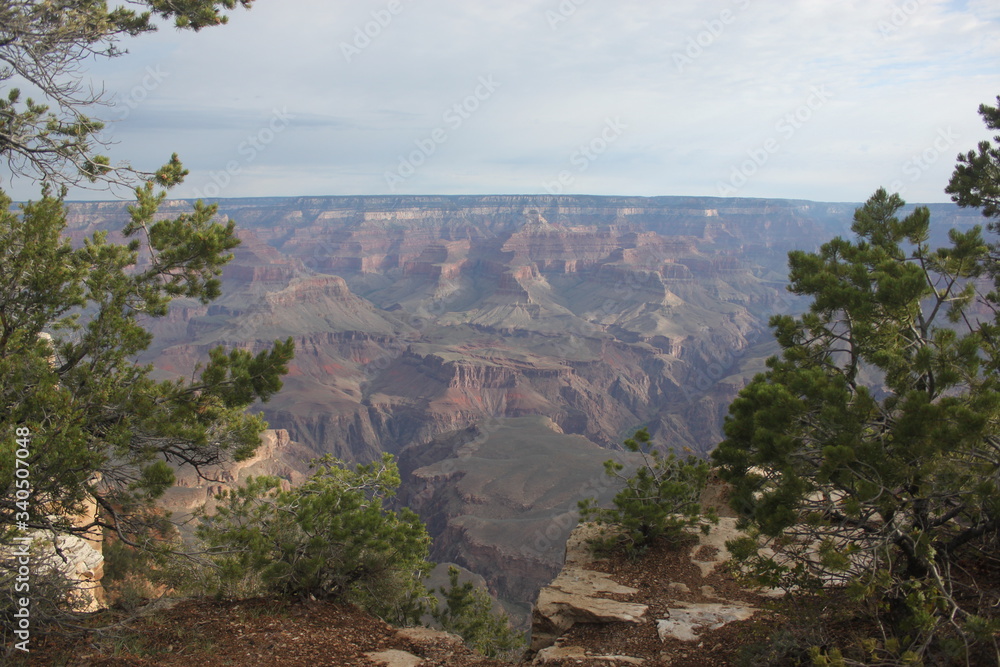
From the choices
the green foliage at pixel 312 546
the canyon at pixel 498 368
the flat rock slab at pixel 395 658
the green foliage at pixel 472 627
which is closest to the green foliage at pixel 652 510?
the green foliage at pixel 312 546

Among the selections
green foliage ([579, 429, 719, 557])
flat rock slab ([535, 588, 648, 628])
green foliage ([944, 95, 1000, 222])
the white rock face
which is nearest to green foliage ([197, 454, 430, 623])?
the white rock face

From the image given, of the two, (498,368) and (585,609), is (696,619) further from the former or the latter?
(498,368)

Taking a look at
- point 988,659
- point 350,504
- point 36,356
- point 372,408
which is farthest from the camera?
point 372,408

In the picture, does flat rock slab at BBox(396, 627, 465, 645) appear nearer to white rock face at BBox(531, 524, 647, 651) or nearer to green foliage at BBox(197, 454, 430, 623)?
green foliage at BBox(197, 454, 430, 623)

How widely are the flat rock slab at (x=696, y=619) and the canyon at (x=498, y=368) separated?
34383mm

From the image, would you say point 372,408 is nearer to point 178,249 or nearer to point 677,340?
point 677,340

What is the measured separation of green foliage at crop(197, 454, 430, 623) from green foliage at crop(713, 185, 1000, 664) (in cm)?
585

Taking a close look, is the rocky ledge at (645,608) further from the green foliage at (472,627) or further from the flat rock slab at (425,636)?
the green foliage at (472,627)

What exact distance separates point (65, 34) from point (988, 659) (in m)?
12.5

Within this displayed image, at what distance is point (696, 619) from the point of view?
8711 millimetres

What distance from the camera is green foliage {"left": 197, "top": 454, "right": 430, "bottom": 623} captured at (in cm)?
873

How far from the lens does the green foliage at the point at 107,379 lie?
637 cm

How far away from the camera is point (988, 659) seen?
5441 millimetres

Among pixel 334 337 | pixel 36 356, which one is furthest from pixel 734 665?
pixel 334 337
